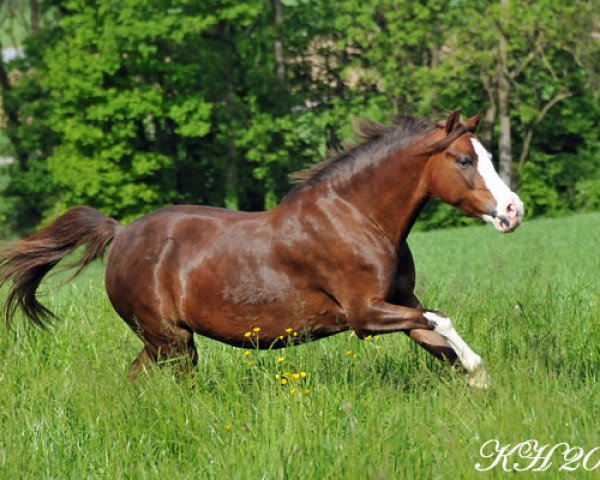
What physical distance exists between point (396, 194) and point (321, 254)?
572 mm

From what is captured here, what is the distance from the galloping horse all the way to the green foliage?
111 feet

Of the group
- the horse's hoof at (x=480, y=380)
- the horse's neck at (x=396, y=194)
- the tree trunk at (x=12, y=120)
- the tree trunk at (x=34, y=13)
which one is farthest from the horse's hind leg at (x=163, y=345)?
the tree trunk at (x=34, y=13)

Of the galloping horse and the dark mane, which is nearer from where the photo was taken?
the galloping horse

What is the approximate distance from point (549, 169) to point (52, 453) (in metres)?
41.7

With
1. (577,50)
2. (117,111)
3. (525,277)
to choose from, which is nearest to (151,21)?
(117,111)

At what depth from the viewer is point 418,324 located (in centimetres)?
639

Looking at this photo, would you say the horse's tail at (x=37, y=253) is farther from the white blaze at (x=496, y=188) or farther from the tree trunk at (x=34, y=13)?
the tree trunk at (x=34, y=13)

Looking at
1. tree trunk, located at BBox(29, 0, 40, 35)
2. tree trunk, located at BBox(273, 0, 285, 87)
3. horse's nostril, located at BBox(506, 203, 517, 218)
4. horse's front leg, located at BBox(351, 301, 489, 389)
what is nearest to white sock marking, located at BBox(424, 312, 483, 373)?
horse's front leg, located at BBox(351, 301, 489, 389)

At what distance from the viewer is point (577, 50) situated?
41.2 meters

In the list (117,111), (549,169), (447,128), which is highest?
(447,128)

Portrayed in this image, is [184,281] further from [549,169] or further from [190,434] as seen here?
[549,169]

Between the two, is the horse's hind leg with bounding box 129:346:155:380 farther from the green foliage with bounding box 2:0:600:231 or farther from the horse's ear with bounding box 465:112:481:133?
the green foliage with bounding box 2:0:600:231

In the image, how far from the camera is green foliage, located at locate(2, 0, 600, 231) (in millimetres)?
41562

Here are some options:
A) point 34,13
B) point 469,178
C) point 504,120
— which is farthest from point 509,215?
point 34,13
